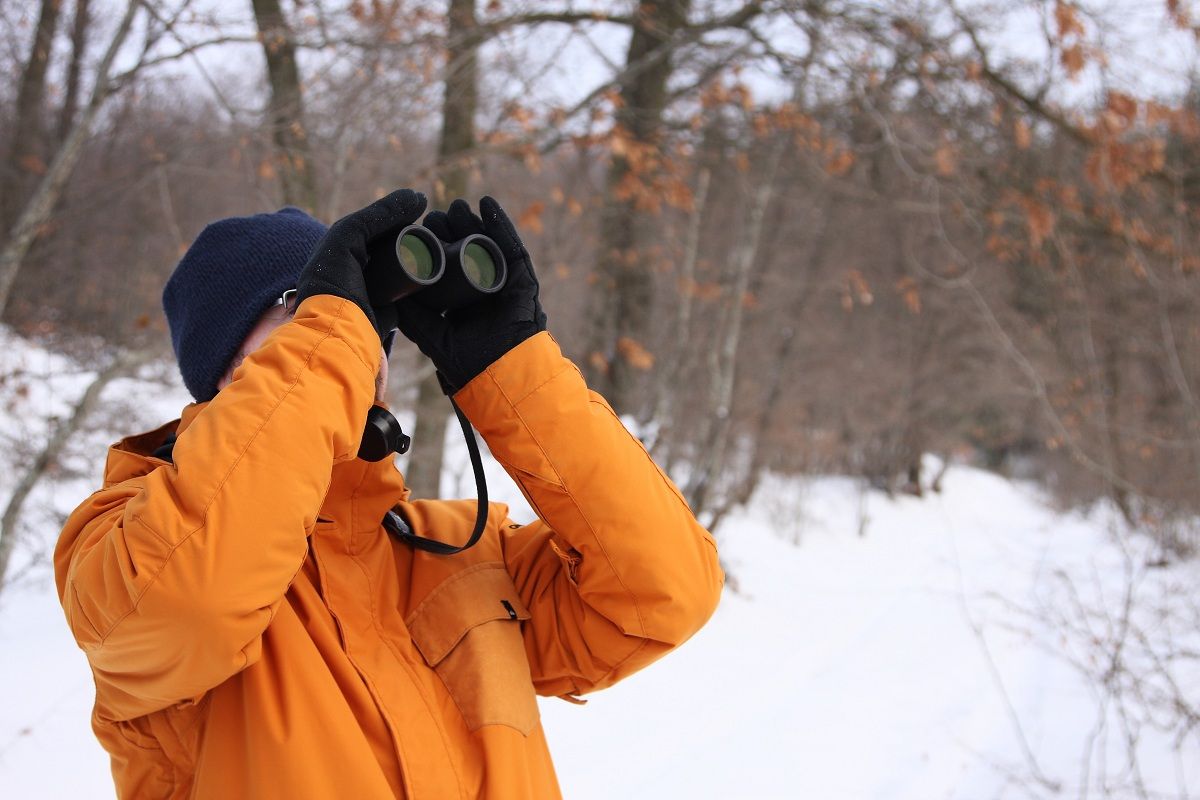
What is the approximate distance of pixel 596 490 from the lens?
1.29 meters

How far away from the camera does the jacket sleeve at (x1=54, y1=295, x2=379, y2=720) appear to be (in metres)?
0.98

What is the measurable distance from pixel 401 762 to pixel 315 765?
0.37 ft

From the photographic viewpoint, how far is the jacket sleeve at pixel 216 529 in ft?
3.20

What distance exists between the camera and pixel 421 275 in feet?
3.98

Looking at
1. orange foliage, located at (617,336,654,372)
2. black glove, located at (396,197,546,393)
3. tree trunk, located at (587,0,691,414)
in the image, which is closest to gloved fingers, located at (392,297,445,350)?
black glove, located at (396,197,546,393)

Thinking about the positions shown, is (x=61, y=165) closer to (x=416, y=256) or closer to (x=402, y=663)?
(x=416, y=256)

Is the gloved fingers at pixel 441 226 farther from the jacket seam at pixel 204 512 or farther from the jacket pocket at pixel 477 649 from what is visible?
the jacket pocket at pixel 477 649

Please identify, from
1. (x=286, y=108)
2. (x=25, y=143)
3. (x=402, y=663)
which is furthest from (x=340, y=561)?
(x=25, y=143)

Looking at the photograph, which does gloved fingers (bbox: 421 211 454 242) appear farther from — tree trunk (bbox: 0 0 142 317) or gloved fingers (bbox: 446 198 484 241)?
tree trunk (bbox: 0 0 142 317)

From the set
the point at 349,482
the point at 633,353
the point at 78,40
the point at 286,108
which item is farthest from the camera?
the point at 78,40

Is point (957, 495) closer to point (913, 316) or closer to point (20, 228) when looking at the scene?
point (913, 316)

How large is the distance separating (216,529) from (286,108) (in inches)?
130

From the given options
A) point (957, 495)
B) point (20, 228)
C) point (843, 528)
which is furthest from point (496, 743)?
point (957, 495)

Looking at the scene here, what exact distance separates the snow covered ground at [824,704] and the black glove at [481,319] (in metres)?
2.40
